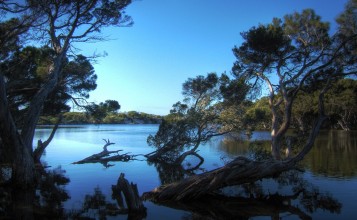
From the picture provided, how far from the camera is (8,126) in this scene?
1199cm

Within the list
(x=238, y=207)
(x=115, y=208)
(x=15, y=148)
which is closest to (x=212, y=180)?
(x=238, y=207)

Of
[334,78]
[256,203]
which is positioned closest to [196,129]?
[334,78]

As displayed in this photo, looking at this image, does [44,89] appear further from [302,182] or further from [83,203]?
[302,182]

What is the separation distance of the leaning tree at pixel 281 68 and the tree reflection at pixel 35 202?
3.18 metres

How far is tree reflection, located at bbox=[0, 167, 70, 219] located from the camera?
385 inches

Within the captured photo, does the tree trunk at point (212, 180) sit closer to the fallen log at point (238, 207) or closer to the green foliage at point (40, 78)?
the fallen log at point (238, 207)

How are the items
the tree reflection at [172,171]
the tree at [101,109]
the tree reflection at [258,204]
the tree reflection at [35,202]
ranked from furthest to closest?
the tree at [101,109]
the tree reflection at [172,171]
the tree reflection at [258,204]
the tree reflection at [35,202]

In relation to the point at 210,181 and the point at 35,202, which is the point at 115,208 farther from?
the point at 210,181

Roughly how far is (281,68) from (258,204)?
678 centimetres

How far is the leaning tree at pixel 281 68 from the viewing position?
1165 cm

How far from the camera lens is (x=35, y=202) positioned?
1133 centimetres

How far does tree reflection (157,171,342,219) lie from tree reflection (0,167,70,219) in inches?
144

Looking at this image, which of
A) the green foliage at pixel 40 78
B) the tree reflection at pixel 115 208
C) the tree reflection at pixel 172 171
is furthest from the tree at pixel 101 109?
the tree reflection at pixel 115 208

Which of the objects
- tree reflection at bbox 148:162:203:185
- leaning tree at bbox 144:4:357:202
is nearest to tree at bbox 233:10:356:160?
leaning tree at bbox 144:4:357:202
